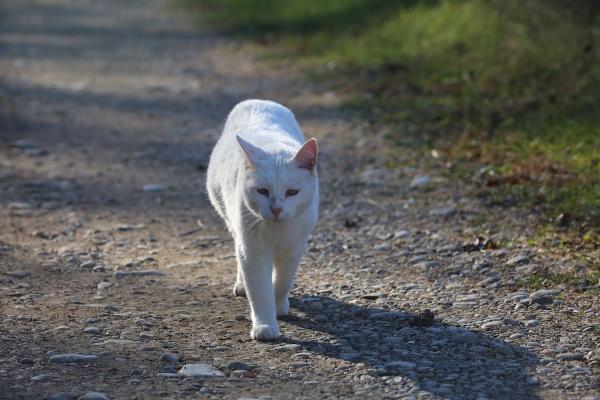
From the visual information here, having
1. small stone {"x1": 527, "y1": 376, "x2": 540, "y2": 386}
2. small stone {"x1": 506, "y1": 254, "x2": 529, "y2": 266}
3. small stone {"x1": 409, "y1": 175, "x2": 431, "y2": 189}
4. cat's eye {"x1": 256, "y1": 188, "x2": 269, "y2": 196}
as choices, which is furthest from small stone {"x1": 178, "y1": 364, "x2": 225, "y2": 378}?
small stone {"x1": 409, "y1": 175, "x2": 431, "y2": 189}

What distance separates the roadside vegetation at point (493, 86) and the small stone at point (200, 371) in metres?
2.71

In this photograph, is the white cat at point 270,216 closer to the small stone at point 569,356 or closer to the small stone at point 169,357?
the small stone at point 169,357

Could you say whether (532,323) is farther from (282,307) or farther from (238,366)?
(238,366)

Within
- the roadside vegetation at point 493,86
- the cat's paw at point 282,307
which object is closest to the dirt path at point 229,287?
the cat's paw at point 282,307

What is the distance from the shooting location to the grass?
301 inches

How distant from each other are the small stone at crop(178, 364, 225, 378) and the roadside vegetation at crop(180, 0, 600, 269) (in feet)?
8.88

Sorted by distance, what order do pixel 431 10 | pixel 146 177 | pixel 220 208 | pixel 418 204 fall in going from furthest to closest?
1. pixel 431 10
2. pixel 146 177
3. pixel 418 204
4. pixel 220 208

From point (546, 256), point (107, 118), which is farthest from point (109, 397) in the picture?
point (107, 118)

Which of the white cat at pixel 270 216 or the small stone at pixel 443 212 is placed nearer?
the white cat at pixel 270 216

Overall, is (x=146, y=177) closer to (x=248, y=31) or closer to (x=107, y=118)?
(x=107, y=118)

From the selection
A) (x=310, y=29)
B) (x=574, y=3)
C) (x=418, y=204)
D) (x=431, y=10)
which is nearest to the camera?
(x=418, y=204)

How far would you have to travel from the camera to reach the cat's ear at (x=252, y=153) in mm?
4828

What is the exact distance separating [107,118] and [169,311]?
610 cm

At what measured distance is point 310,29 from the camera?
15859 mm
